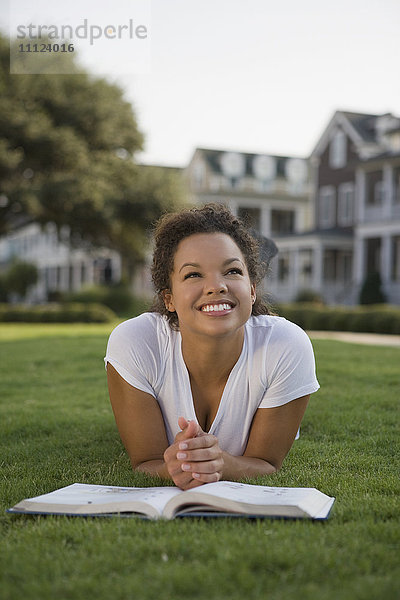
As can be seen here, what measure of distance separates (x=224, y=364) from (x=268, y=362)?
225mm

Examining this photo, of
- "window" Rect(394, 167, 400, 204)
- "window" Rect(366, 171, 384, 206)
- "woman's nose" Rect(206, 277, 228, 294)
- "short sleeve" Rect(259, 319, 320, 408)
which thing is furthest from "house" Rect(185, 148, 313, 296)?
"woman's nose" Rect(206, 277, 228, 294)

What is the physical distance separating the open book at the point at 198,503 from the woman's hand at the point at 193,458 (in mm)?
71

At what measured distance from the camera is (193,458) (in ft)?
10.5

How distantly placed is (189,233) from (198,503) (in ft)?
4.38

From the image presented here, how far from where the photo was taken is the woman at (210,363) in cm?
349

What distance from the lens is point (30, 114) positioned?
969 inches

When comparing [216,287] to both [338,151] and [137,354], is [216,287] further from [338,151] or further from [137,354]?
[338,151]

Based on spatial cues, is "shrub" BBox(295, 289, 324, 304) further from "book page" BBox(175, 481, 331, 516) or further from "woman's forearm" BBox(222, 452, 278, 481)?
"book page" BBox(175, 481, 331, 516)

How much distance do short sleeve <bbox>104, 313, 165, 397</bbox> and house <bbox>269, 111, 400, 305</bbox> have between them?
25466mm

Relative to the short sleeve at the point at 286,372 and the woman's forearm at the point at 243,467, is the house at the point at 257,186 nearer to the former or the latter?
the short sleeve at the point at 286,372

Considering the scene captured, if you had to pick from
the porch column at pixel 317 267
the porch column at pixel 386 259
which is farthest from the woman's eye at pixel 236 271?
the porch column at pixel 317 267

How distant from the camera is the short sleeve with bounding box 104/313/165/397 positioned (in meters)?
3.70

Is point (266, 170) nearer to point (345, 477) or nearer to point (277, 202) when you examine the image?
point (277, 202)

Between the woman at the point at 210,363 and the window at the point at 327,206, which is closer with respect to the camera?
the woman at the point at 210,363
